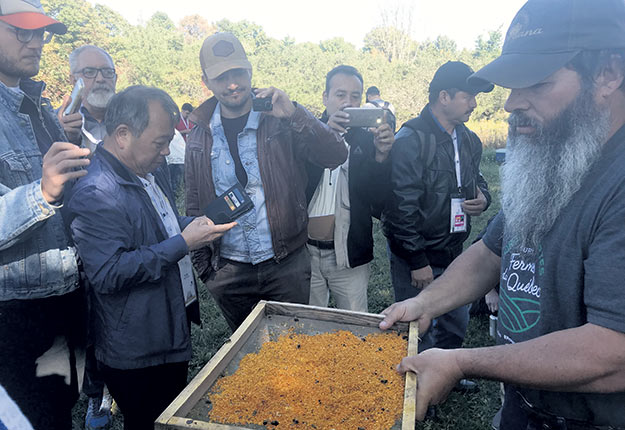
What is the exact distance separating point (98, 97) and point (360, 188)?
2.84 m

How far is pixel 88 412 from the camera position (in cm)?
345

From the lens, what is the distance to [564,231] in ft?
4.90

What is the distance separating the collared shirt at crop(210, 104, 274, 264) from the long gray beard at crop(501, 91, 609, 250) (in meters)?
1.85

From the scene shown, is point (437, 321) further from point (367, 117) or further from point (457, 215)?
point (367, 117)

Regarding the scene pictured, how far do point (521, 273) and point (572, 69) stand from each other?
823 millimetres

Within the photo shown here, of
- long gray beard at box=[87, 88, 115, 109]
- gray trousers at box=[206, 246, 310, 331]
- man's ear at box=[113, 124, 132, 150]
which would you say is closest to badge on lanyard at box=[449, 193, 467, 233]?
gray trousers at box=[206, 246, 310, 331]

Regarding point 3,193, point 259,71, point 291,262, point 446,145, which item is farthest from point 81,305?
point 259,71

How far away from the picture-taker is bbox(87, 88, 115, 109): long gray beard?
13.3ft

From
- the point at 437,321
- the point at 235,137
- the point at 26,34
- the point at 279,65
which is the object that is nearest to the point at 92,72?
the point at 235,137

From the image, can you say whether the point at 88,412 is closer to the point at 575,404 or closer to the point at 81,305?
the point at 81,305

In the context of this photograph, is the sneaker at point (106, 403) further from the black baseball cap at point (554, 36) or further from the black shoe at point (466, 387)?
the black baseball cap at point (554, 36)

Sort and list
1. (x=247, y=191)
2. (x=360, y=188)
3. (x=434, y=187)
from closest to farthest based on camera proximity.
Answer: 1. (x=247, y=191)
2. (x=434, y=187)
3. (x=360, y=188)

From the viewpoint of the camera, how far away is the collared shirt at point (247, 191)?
3.18 m

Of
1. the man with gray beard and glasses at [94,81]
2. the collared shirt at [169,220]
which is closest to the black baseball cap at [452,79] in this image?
the collared shirt at [169,220]
